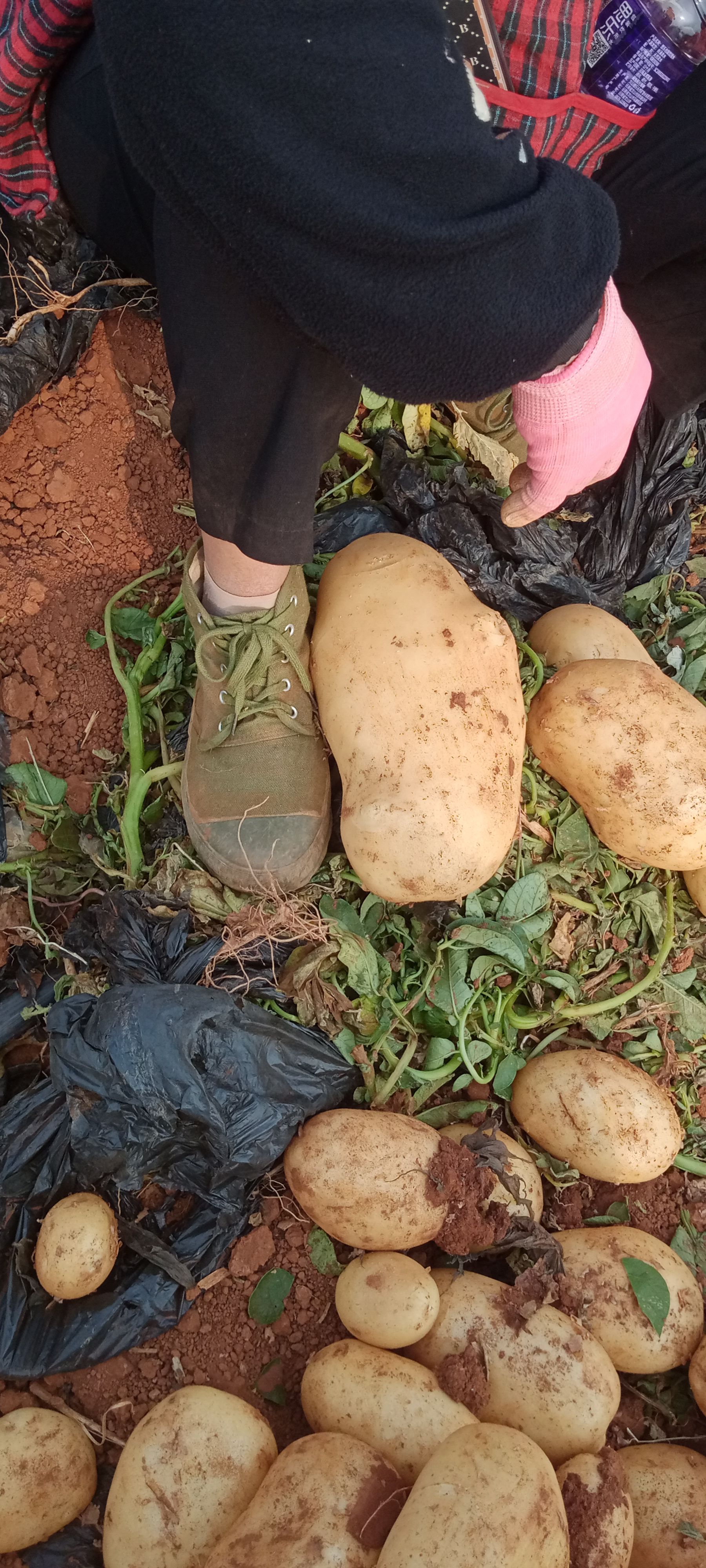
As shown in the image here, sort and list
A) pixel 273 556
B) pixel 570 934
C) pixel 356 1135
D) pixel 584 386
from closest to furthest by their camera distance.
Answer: pixel 584 386
pixel 273 556
pixel 356 1135
pixel 570 934

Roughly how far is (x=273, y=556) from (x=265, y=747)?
456 mm

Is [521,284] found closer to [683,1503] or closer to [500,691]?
[500,691]

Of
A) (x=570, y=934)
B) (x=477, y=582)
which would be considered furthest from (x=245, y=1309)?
(x=477, y=582)

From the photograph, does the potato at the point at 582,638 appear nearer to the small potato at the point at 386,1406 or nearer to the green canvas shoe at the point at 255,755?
the green canvas shoe at the point at 255,755

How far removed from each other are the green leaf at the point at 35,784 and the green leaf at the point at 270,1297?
1.02 meters

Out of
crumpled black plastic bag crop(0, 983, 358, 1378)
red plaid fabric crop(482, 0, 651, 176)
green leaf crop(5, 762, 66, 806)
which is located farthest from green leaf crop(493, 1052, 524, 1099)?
red plaid fabric crop(482, 0, 651, 176)

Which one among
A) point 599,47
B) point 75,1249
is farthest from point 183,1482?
point 599,47

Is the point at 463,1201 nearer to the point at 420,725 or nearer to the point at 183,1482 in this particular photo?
the point at 183,1482

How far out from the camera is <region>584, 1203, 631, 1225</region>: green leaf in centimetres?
193

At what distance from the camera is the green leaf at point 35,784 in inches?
75.6

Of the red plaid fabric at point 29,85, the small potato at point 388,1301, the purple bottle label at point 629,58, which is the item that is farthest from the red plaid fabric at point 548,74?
the small potato at point 388,1301

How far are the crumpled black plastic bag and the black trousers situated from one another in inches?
33.8

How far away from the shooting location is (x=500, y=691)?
175 cm

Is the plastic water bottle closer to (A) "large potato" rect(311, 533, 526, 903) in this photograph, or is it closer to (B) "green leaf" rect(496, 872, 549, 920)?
(A) "large potato" rect(311, 533, 526, 903)
